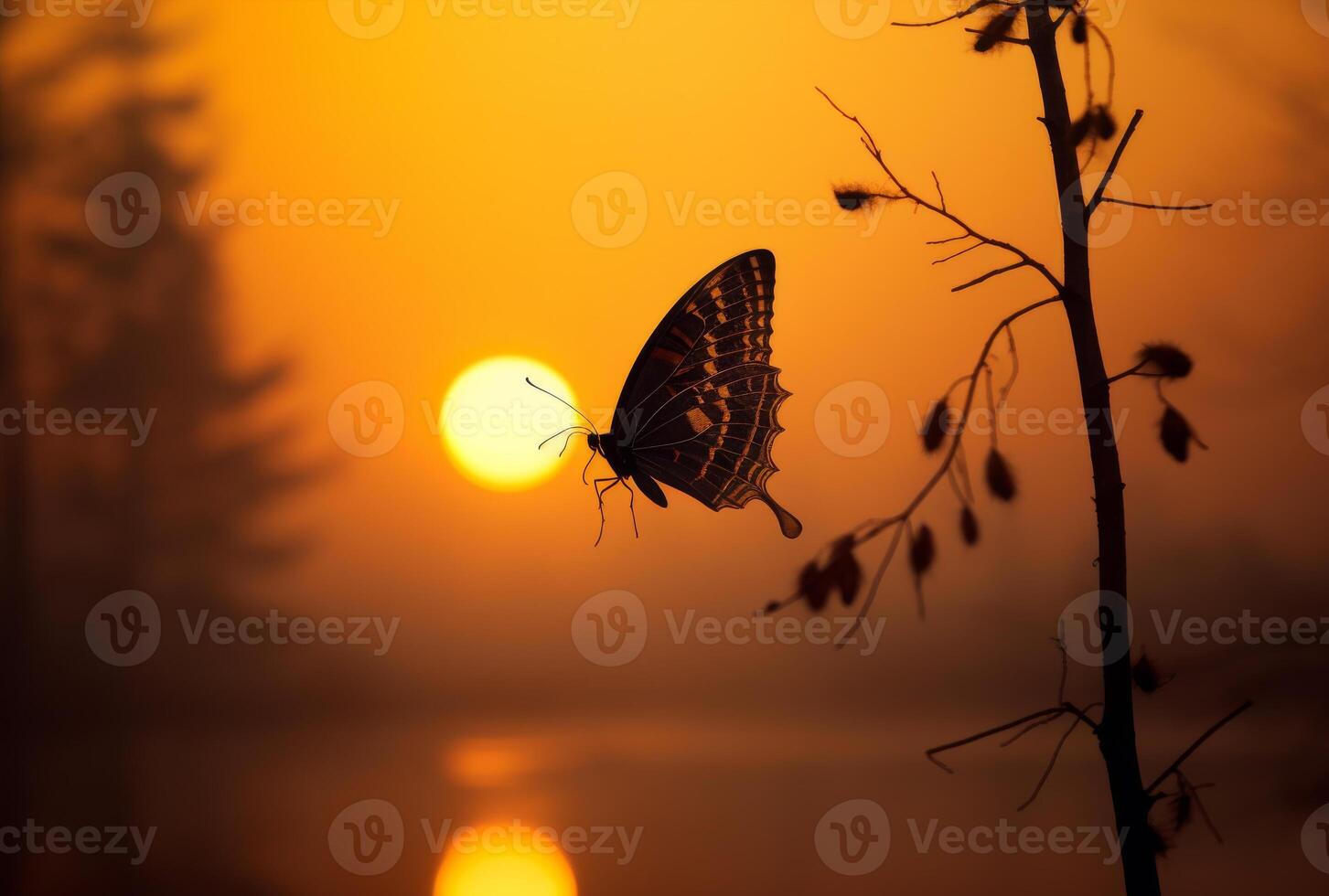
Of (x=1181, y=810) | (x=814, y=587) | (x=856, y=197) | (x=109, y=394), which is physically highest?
(x=109, y=394)

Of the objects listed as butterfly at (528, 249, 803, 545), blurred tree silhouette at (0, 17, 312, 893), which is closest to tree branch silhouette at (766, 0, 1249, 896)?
butterfly at (528, 249, 803, 545)

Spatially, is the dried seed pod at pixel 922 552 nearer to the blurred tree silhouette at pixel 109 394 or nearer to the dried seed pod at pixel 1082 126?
the dried seed pod at pixel 1082 126

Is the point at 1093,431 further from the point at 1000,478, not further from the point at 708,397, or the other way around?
the point at 708,397

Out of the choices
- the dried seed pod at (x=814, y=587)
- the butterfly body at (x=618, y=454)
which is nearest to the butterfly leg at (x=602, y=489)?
the butterfly body at (x=618, y=454)

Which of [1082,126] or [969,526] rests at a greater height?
[1082,126]

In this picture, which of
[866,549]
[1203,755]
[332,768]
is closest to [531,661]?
[332,768]

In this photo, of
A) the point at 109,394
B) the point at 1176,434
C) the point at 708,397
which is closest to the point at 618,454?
the point at 708,397

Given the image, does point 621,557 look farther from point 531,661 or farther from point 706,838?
point 706,838
